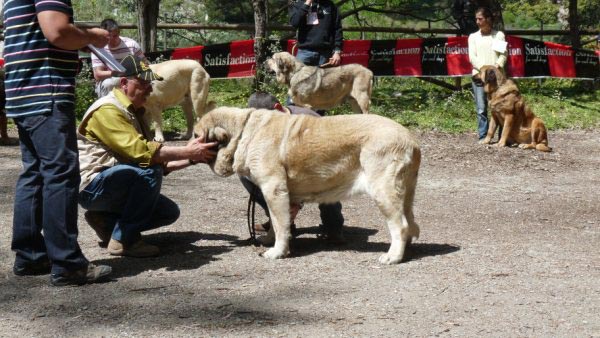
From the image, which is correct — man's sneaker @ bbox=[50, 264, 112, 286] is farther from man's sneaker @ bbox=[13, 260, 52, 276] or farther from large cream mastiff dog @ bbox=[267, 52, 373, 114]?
large cream mastiff dog @ bbox=[267, 52, 373, 114]

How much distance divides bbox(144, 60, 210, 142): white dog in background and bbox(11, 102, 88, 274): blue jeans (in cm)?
712

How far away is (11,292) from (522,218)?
4.69 metres

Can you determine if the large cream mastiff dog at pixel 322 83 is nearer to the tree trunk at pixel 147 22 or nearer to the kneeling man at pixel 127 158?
the tree trunk at pixel 147 22

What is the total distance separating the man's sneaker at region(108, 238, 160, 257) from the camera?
5910mm

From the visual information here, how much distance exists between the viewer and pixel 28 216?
5133 mm

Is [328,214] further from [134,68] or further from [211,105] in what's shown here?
[211,105]

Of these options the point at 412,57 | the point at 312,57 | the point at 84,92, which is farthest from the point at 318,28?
the point at 84,92

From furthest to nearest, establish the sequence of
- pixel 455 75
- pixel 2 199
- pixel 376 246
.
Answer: pixel 455 75, pixel 2 199, pixel 376 246

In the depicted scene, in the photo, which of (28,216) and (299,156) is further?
(299,156)

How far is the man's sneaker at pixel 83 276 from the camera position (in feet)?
16.7

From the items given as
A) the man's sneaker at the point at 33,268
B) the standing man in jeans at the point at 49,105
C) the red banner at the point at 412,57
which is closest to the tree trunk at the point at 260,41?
the red banner at the point at 412,57

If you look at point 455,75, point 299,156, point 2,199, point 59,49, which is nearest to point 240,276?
point 299,156

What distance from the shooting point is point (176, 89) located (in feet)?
40.9

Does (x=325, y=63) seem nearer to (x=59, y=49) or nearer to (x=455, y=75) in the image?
(x=455, y=75)
